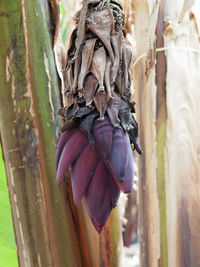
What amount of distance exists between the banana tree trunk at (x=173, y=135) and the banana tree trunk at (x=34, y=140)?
0.15 metres

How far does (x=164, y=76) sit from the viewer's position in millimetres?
597

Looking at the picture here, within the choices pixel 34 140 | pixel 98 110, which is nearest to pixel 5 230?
pixel 34 140

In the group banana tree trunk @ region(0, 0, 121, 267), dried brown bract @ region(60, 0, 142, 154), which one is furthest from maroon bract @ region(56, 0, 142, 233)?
banana tree trunk @ region(0, 0, 121, 267)

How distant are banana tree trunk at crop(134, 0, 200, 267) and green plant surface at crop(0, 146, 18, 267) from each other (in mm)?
275

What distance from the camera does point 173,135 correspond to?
0.59 meters

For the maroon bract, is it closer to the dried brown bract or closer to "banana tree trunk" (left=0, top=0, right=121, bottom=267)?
the dried brown bract

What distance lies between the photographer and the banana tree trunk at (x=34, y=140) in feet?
1.41

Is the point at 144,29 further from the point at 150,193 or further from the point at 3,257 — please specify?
the point at 3,257

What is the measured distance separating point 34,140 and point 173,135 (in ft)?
0.87

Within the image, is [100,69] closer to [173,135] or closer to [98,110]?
[98,110]

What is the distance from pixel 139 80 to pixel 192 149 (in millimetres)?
174

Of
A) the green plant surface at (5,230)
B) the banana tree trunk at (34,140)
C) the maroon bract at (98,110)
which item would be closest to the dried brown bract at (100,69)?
the maroon bract at (98,110)

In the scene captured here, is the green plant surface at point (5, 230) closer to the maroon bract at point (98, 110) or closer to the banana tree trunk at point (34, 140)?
the banana tree trunk at point (34, 140)

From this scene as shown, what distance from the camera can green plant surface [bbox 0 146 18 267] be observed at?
641 mm
